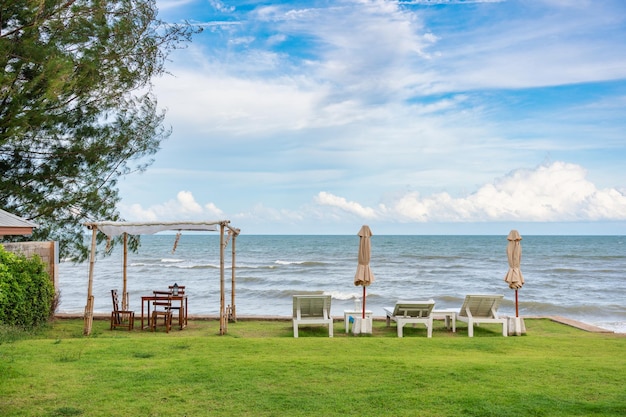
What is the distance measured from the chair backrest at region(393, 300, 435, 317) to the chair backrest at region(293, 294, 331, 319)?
4.14 ft

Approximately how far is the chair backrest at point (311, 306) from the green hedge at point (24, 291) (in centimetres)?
474

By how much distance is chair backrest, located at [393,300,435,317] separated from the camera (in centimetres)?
1037

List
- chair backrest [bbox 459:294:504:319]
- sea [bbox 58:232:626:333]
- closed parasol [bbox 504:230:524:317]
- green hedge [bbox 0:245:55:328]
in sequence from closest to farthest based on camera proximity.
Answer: green hedge [bbox 0:245:55:328], closed parasol [bbox 504:230:524:317], chair backrest [bbox 459:294:504:319], sea [bbox 58:232:626:333]

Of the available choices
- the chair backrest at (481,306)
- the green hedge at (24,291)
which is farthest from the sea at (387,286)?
the green hedge at (24,291)

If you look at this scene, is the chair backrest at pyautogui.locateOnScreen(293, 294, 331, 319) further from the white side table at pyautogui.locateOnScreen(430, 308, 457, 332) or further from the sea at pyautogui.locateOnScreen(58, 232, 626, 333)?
the white side table at pyautogui.locateOnScreen(430, 308, 457, 332)

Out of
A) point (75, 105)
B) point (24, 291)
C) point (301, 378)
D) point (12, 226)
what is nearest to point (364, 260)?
point (301, 378)

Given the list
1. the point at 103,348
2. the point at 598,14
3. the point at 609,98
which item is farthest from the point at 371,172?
the point at 103,348

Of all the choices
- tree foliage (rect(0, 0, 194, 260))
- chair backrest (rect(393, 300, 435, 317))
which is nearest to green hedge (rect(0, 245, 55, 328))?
tree foliage (rect(0, 0, 194, 260))

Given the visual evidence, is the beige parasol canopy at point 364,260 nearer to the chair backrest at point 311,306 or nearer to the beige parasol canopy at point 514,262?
the chair backrest at point 311,306

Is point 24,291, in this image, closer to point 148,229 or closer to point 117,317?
point 117,317

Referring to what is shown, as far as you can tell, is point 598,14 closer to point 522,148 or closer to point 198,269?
point 522,148

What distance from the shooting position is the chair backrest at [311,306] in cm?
1046

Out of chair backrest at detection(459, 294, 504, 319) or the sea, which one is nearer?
chair backrest at detection(459, 294, 504, 319)

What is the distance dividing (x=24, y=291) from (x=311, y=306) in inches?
200
